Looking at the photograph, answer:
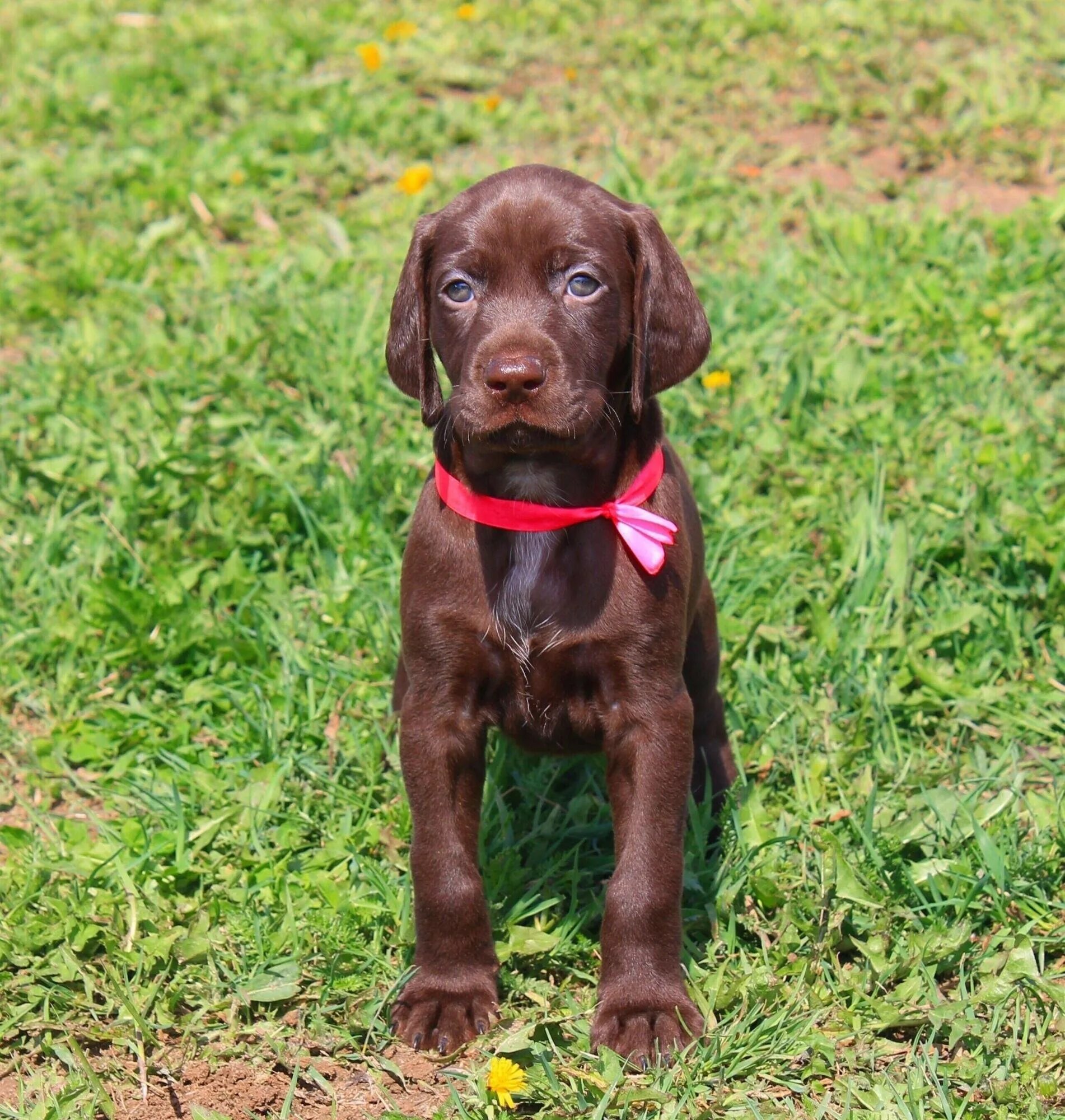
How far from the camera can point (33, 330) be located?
659cm

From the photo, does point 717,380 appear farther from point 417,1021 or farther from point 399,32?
point 399,32

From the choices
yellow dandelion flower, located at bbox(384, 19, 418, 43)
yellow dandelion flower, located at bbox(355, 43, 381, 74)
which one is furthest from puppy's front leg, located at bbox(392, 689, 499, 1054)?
yellow dandelion flower, located at bbox(384, 19, 418, 43)

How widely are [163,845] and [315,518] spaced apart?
58.8 inches

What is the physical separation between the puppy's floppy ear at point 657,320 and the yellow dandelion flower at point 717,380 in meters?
2.09

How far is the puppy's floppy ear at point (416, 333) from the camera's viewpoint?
375cm

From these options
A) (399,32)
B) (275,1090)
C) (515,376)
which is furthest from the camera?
(399,32)

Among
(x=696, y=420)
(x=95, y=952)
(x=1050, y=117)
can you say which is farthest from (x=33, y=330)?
(x=1050, y=117)

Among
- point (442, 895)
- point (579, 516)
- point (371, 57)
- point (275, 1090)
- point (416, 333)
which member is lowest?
point (275, 1090)

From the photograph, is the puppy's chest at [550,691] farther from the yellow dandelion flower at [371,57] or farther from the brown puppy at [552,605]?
the yellow dandelion flower at [371,57]

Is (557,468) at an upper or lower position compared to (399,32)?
upper

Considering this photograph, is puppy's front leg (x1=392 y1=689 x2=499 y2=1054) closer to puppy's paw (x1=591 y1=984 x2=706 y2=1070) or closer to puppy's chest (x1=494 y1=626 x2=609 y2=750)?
puppy's chest (x1=494 y1=626 x2=609 y2=750)

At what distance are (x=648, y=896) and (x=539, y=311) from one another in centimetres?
136

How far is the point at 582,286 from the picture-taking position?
11.7 ft

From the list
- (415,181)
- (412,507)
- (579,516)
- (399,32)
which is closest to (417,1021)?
(579,516)
